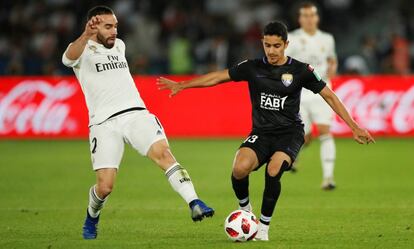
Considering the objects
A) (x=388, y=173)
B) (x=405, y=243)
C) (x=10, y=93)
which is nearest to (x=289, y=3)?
(x=10, y=93)

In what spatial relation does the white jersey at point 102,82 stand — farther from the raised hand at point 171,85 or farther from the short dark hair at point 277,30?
the short dark hair at point 277,30

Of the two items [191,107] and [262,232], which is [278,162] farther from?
[191,107]

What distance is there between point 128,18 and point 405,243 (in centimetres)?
1782

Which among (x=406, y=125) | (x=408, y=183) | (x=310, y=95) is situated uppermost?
(x=310, y=95)

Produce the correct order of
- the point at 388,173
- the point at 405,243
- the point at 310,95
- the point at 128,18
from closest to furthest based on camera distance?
the point at 405,243 → the point at 310,95 → the point at 388,173 → the point at 128,18

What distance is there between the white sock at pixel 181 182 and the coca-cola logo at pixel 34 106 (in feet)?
40.6

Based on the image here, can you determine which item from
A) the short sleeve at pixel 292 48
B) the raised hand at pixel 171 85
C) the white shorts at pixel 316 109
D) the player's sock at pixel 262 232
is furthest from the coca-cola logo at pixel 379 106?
the player's sock at pixel 262 232

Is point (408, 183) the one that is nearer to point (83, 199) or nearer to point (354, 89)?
point (83, 199)

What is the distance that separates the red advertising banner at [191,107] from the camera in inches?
821

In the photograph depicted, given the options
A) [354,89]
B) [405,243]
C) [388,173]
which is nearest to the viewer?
[405,243]

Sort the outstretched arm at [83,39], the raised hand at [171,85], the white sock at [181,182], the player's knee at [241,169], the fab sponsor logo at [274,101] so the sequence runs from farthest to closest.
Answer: the raised hand at [171,85] < the fab sponsor logo at [274,101] < the player's knee at [241,169] < the outstretched arm at [83,39] < the white sock at [181,182]

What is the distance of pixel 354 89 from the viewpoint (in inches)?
822

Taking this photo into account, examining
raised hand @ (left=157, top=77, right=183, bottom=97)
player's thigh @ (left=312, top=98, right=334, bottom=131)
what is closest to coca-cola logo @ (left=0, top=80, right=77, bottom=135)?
player's thigh @ (left=312, top=98, right=334, bottom=131)

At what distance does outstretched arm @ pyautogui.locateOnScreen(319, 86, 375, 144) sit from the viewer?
9078mm
